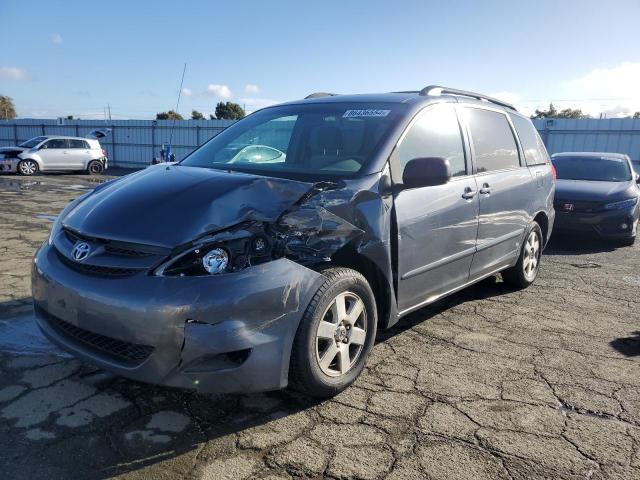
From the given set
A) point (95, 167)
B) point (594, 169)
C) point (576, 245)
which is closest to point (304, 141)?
point (576, 245)

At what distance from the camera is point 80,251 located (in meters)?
2.69

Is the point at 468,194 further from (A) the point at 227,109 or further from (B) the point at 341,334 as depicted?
(A) the point at 227,109

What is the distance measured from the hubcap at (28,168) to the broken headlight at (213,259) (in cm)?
2006

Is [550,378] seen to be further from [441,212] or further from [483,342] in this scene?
[441,212]

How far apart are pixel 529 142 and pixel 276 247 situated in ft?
12.5

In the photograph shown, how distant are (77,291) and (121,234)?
348 mm

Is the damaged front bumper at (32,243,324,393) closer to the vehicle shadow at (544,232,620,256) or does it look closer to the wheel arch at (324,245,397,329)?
the wheel arch at (324,245,397,329)

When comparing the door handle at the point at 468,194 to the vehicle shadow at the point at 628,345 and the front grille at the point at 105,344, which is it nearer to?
the vehicle shadow at the point at 628,345

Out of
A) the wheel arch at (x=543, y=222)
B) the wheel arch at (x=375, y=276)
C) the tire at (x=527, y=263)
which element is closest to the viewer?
the wheel arch at (x=375, y=276)

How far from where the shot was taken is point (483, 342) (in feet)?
12.8

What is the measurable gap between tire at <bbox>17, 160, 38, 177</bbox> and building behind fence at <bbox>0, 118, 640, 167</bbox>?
238 inches

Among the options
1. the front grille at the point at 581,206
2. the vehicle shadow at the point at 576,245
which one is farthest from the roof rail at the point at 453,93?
the front grille at the point at 581,206

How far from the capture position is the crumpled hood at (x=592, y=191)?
7.99 metres

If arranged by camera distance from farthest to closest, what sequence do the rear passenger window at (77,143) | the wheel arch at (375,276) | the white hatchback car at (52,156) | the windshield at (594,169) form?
the rear passenger window at (77,143)
the white hatchback car at (52,156)
the windshield at (594,169)
the wheel arch at (375,276)
